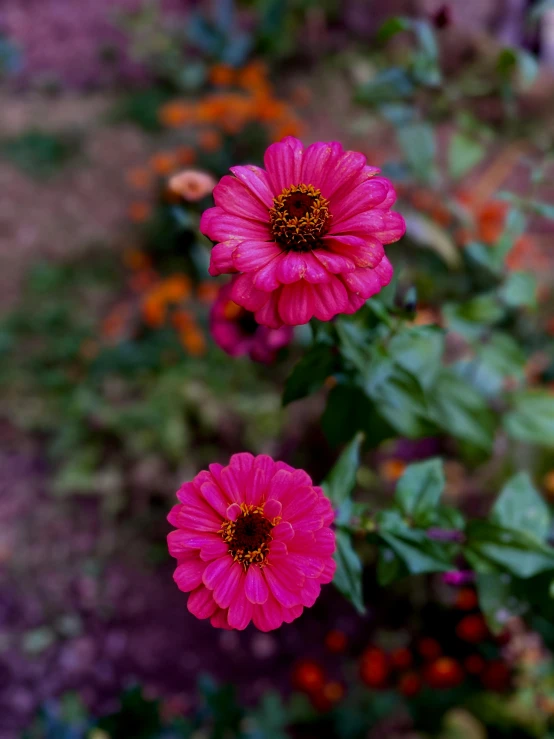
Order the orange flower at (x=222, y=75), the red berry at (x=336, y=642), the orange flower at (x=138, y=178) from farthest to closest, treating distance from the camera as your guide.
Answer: the orange flower at (x=222, y=75) < the orange flower at (x=138, y=178) < the red berry at (x=336, y=642)

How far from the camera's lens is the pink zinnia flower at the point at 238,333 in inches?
39.0

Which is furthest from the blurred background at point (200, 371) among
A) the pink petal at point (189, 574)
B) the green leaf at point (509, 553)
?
the pink petal at point (189, 574)

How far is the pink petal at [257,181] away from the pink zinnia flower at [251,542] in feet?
0.85

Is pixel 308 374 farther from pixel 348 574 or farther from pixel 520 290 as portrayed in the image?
pixel 520 290

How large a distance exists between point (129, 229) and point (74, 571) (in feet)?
4.75

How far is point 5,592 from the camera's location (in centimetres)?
181

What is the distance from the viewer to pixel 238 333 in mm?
1041

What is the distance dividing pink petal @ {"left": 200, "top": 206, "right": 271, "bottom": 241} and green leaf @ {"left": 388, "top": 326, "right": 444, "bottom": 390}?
0.27 metres

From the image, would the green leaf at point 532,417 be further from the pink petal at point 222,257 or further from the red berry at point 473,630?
the pink petal at point 222,257

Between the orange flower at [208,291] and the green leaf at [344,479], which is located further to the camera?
the orange flower at [208,291]

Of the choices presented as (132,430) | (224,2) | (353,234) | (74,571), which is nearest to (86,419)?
(132,430)

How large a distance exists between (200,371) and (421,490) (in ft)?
3.99

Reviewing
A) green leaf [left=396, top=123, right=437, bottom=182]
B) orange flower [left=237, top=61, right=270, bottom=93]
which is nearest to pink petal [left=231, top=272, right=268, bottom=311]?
green leaf [left=396, top=123, right=437, bottom=182]

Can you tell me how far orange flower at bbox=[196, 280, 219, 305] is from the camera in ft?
7.31
